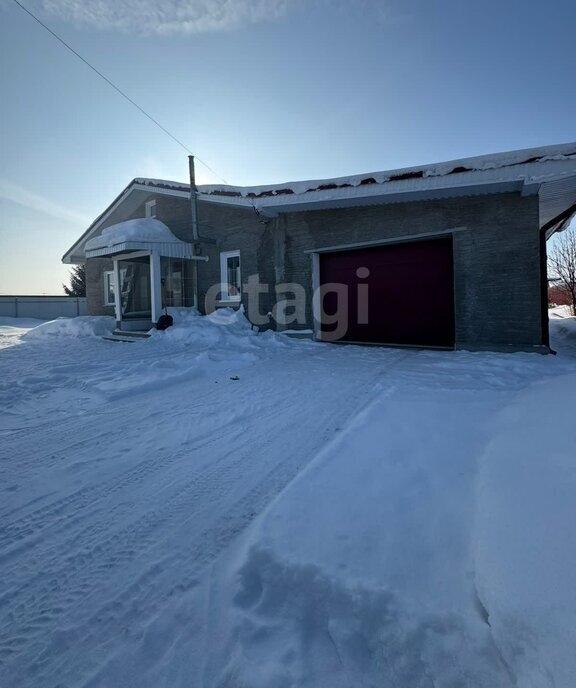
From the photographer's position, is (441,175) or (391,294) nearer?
(441,175)

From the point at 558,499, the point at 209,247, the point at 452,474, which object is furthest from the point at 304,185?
the point at 558,499

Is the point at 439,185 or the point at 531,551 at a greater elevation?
the point at 439,185

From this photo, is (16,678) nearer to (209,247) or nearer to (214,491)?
(214,491)

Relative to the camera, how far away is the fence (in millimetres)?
22750


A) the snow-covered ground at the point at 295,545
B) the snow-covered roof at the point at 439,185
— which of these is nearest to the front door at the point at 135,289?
the snow-covered roof at the point at 439,185

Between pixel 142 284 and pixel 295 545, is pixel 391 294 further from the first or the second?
pixel 142 284

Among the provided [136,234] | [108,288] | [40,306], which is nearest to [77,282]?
[40,306]

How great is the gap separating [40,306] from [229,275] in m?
18.9

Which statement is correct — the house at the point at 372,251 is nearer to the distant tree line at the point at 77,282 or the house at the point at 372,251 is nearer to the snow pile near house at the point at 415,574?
the snow pile near house at the point at 415,574

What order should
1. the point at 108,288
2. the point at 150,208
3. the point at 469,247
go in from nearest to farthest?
the point at 469,247, the point at 150,208, the point at 108,288

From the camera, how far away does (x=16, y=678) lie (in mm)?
1337

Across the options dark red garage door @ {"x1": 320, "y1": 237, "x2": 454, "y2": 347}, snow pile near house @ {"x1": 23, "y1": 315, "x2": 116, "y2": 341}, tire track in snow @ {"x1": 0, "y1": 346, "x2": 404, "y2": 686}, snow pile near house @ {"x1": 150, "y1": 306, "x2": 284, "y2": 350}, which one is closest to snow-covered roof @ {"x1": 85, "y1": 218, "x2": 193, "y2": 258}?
snow pile near house @ {"x1": 150, "y1": 306, "x2": 284, "y2": 350}

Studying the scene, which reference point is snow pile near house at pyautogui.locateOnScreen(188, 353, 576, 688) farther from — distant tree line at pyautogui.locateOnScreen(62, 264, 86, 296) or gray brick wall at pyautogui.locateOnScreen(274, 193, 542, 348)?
distant tree line at pyautogui.locateOnScreen(62, 264, 86, 296)

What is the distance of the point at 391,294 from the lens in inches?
343
